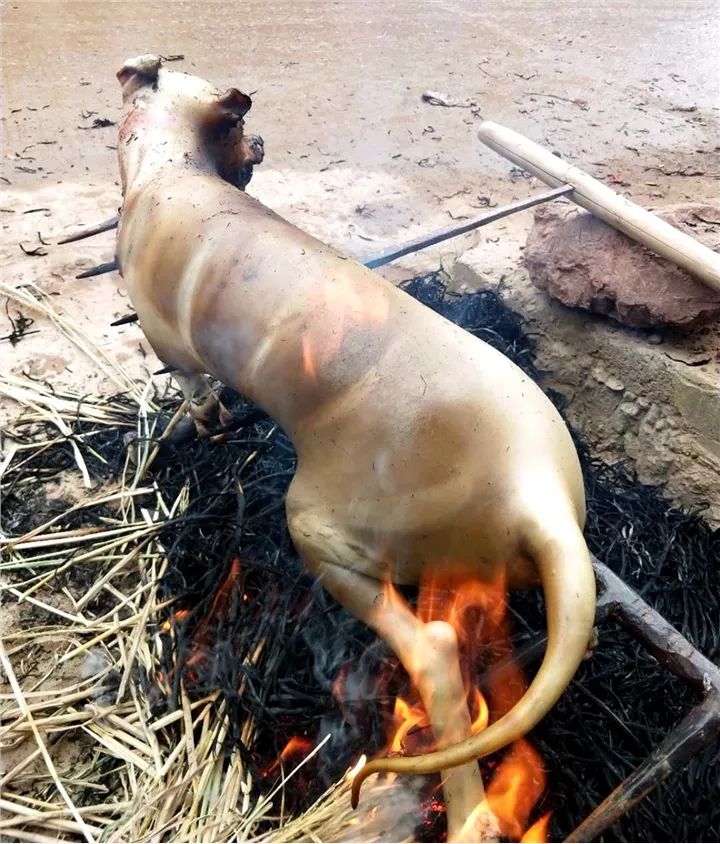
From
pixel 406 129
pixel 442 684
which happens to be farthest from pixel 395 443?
pixel 406 129

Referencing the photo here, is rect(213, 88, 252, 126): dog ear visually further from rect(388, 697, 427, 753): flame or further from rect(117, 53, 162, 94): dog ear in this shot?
rect(388, 697, 427, 753): flame

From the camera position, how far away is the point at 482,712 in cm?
206

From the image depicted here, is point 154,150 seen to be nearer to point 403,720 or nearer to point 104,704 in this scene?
point 104,704

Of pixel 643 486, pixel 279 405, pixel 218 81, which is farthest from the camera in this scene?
pixel 218 81

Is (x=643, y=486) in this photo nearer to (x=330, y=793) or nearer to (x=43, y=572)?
(x=330, y=793)

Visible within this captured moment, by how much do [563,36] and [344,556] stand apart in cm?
763

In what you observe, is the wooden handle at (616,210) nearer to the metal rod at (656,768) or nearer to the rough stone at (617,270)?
the rough stone at (617,270)

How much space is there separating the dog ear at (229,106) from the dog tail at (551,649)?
208cm

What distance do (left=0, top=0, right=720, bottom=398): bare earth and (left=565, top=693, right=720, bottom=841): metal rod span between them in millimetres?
2447

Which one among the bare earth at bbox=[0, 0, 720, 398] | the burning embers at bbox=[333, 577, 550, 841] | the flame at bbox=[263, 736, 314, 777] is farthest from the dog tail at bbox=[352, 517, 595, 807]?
the bare earth at bbox=[0, 0, 720, 398]

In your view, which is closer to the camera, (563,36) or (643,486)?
(643,486)

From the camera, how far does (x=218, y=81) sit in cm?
654

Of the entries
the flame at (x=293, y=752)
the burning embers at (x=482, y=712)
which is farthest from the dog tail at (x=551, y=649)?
the flame at (x=293, y=752)

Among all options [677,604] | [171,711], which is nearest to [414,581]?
[171,711]
